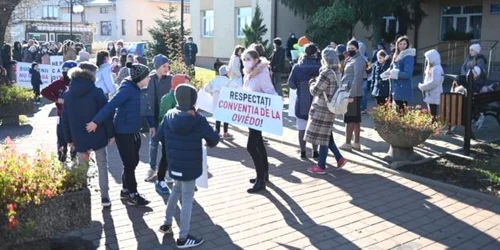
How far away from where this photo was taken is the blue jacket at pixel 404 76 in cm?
942

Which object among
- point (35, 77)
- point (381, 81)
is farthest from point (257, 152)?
point (35, 77)

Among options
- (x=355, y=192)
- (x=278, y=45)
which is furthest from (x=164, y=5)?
(x=355, y=192)

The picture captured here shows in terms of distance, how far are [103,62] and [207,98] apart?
87.3 inches

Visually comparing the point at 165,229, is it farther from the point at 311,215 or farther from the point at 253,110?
the point at 253,110

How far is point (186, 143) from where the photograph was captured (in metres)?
5.01

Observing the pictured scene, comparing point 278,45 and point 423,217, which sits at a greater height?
point 278,45

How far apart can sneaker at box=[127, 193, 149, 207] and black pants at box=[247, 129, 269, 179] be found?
1497 millimetres

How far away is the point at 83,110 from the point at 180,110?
137cm

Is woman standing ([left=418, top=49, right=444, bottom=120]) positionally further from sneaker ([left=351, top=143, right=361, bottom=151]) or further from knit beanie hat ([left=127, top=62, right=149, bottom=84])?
knit beanie hat ([left=127, top=62, right=149, bottom=84])

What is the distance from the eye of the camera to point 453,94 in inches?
348

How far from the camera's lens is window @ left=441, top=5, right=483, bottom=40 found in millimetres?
25172

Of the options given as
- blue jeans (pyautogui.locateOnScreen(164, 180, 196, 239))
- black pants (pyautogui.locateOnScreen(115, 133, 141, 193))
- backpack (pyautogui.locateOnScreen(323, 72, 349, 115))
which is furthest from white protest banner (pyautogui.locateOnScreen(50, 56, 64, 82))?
blue jeans (pyautogui.locateOnScreen(164, 180, 196, 239))

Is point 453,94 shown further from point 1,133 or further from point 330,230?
point 1,133

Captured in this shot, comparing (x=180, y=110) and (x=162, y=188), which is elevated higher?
(x=180, y=110)
